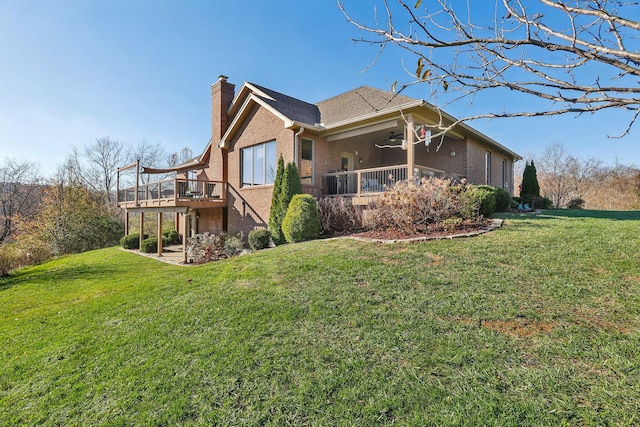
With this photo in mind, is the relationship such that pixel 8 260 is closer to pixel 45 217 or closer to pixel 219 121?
pixel 45 217

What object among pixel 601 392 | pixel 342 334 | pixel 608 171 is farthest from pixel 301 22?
pixel 608 171

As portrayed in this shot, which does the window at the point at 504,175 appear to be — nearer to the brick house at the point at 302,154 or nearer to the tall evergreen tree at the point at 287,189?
the brick house at the point at 302,154

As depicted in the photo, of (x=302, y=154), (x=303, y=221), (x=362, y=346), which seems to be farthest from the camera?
(x=302, y=154)

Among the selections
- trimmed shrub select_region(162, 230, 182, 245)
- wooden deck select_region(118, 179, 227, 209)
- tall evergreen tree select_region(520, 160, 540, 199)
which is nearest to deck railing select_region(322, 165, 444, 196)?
wooden deck select_region(118, 179, 227, 209)

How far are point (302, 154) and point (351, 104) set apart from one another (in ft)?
11.9

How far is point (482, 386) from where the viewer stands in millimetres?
2457

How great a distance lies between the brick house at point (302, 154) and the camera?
11.9 m

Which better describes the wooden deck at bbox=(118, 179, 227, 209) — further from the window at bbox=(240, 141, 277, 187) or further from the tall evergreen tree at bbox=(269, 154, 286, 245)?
the tall evergreen tree at bbox=(269, 154, 286, 245)

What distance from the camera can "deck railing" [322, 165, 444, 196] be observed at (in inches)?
429

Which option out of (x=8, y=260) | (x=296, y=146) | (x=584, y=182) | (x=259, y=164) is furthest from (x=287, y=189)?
(x=584, y=182)

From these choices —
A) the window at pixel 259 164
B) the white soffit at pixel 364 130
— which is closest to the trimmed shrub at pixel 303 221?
the window at pixel 259 164

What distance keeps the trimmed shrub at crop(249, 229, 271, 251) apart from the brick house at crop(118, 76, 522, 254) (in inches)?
62.6

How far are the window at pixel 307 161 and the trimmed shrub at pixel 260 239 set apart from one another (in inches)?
112

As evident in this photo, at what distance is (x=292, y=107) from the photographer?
14.1 m
